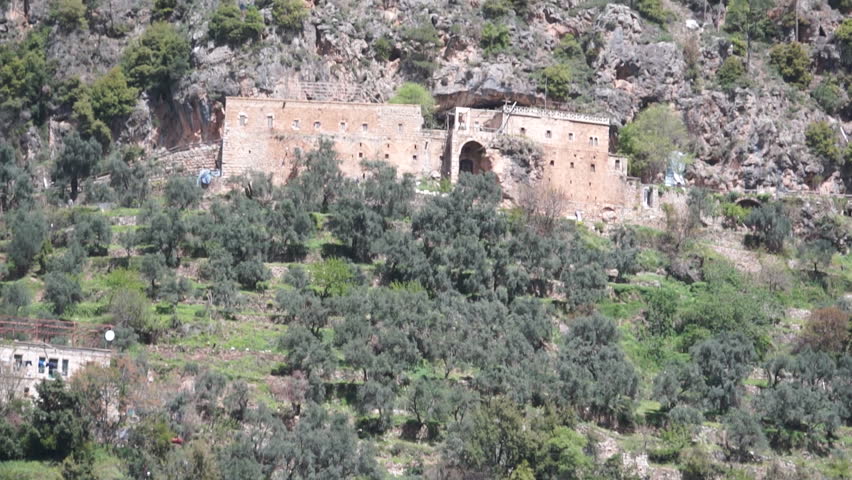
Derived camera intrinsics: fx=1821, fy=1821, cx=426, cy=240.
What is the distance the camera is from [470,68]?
91500 millimetres

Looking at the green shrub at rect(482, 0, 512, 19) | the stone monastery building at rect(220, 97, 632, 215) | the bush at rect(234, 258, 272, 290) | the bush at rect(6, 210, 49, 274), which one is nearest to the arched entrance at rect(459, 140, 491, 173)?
the stone monastery building at rect(220, 97, 632, 215)

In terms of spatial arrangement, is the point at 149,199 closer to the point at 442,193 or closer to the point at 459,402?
the point at 442,193

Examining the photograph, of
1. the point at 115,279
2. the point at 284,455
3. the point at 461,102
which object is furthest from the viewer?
the point at 461,102

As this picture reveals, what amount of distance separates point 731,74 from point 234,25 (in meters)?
26.2

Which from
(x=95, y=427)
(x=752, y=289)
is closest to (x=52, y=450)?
(x=95, y=427)

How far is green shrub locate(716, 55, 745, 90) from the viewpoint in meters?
94.8

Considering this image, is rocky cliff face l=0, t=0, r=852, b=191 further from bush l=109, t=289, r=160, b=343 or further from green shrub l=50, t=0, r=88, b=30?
bush l=109, t=289, r=160, b=343

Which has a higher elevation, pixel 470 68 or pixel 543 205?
pixel 470 68

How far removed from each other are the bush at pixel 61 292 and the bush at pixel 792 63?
43244 millimetres

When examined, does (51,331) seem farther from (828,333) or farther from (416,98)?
(828,333)

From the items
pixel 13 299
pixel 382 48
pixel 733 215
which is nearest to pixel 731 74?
pixel 733 215

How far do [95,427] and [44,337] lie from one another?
6489 millimetres

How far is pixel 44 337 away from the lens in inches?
2596

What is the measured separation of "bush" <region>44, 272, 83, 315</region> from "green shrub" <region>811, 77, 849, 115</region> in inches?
1717
